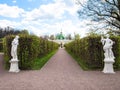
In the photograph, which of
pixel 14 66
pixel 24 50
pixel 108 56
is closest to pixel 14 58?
pixel 14 66

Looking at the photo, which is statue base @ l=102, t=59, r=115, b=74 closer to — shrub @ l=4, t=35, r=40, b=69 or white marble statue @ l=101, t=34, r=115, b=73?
white marble statue @ l=101, t=34, r=115, b=73

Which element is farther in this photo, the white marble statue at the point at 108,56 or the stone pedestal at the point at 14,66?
the stone pedestal at the point at 14,66

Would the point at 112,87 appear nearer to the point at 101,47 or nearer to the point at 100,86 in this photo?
the point at 100,86

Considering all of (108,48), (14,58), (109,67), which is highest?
(108,48)

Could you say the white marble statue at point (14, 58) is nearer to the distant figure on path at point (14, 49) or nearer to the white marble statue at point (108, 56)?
the distant figure on path at point (14, 49)

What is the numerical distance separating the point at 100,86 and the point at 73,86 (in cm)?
94

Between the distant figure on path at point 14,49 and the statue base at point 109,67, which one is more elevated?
the distant figure on path at point 14,49

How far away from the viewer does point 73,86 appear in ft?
23.6

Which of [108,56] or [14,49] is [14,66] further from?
[108,56]

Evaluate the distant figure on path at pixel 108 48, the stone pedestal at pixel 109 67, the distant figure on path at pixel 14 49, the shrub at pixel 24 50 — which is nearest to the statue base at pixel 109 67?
the stone pedestal at pixel 109 67

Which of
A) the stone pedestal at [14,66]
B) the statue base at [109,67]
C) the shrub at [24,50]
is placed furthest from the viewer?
the shrub at [24,50]

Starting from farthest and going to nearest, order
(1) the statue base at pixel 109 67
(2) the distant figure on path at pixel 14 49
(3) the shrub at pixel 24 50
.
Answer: (3) the shrub at pixel 24 50 → (2) the distant figure on path at pixel 14 49 → (1) the statue base at pixel 109 67

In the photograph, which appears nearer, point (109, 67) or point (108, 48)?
point (109, 67)

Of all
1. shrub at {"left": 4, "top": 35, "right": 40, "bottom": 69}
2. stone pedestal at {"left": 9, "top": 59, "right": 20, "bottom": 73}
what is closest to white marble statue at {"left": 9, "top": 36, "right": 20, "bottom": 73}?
stone pedestal at {"left": 9, "top": 59, "right": 20, "bottom": 73}
